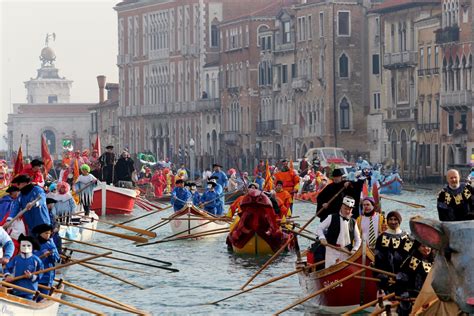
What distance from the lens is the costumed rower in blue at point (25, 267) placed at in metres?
17.2

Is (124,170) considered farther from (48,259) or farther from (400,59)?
(400,59)

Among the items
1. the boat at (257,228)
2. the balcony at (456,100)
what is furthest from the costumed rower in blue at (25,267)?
the balcony at (456,100)

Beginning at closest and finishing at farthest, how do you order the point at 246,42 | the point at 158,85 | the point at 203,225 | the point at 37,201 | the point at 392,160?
the point at 37,201 < the point at 203,225 < the point at 392,160 < the point at 246,42 < the point at 158,85

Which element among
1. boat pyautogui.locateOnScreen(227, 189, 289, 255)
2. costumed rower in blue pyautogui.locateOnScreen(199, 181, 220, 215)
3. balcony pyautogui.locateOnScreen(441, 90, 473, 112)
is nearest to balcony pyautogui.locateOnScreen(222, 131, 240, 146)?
balcony pyautogui.locateOnScreen(441, 90, 473, 112)

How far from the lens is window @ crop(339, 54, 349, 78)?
308 ft

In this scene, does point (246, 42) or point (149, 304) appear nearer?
point (149, 304)

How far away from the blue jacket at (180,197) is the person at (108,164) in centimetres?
360

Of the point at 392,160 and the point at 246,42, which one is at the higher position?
the point at 246,42

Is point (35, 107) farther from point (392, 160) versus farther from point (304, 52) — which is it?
point (392, 160)

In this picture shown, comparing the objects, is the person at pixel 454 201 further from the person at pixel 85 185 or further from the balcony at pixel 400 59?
the balcony at pixel 400 59

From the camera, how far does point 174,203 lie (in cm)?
3834

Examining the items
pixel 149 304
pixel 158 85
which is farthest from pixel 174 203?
pixel 158 85

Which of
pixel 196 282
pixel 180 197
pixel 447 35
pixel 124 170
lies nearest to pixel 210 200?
pixel 180 197

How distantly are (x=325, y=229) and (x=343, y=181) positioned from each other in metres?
2.44
